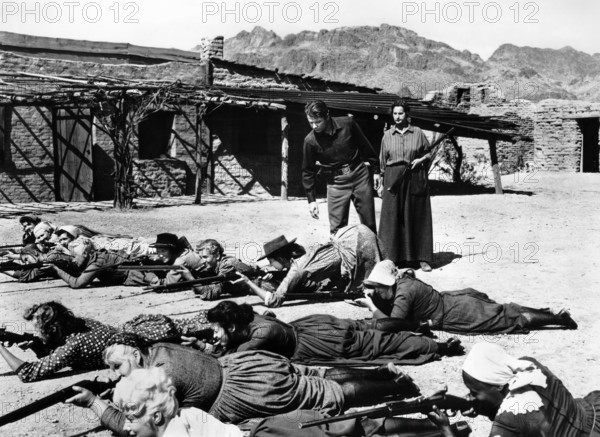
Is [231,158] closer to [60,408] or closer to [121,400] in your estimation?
[60,408]

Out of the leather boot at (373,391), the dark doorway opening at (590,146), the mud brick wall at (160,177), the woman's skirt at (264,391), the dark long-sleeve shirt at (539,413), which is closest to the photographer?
the dark long-sleeve shirt at (539,413)

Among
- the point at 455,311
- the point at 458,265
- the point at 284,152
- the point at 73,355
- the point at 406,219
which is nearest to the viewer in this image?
the point at 73,355

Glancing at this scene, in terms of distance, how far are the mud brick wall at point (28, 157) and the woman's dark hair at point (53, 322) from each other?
12329 mm

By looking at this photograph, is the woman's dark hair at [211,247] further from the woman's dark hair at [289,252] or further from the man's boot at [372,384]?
the man's boot at [372,384]

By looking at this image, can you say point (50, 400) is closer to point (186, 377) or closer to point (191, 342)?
point (186, 377)

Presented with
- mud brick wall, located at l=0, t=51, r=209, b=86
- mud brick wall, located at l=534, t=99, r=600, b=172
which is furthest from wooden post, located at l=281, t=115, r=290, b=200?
mud brick wall, located at l=534, t=99, r=600, b=172

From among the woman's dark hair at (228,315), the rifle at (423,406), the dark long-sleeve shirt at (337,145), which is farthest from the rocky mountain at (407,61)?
the rifle at (423,406)

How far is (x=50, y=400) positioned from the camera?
4.20 meters

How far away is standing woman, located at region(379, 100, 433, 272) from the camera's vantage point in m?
8.55

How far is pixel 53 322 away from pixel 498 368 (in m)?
3.19

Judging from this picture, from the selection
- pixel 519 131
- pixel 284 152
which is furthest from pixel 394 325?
pixel 519 131

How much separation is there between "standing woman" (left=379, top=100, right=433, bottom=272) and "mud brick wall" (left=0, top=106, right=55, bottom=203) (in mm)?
10793

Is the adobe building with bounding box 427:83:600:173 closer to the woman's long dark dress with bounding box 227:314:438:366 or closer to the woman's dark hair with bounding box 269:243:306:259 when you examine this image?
the woman's dark hair with bounding box 269:243:306:259

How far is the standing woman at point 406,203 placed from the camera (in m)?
8.55
